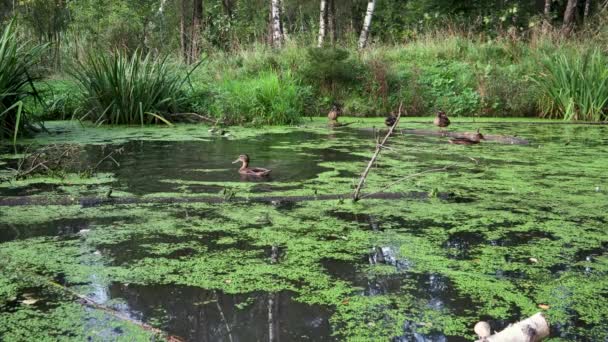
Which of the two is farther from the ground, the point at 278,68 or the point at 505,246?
the point at 278,68

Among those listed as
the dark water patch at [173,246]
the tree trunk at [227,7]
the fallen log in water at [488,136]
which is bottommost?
the dark water patch at [173,246]

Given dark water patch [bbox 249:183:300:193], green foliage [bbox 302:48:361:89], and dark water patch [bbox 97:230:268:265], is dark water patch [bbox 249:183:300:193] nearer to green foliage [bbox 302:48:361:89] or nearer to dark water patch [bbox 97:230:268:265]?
dark water patch [bbox 97:230:268:265]

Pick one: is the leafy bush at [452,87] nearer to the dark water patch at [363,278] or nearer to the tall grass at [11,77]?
the tall grass at [11,77]

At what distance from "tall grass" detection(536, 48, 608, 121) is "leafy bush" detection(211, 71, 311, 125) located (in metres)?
4.12

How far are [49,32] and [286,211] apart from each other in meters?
10.6

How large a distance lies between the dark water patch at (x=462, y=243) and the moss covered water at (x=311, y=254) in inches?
0.6

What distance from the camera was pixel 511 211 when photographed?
3918 millimetres

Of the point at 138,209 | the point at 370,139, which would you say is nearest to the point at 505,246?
the point at 138,209

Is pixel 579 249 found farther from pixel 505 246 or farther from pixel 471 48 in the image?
pixel 471 48

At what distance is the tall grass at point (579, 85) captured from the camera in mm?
9219

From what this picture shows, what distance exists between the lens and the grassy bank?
935 cm

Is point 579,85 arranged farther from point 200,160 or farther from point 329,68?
point 200,160

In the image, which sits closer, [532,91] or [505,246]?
[505,246]

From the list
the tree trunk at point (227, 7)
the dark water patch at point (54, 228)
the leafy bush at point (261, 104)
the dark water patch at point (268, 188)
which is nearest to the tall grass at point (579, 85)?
the leafy bush at point (261, 104)
